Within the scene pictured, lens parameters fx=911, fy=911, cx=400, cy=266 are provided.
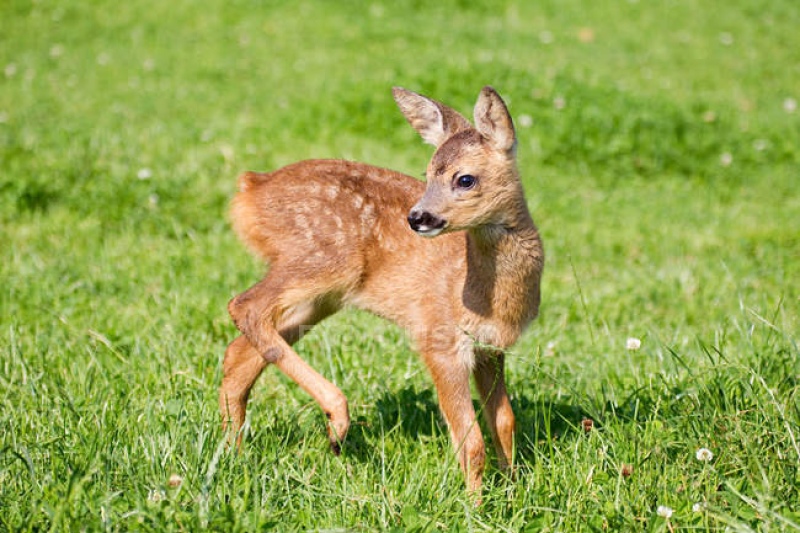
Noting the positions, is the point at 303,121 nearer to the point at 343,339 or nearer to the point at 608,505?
the point at 343,339

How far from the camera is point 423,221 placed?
3174 millimetres

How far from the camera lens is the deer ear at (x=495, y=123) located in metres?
3.35

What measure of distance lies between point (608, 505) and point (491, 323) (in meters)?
0.88

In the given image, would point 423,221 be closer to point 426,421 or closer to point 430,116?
point 430,116

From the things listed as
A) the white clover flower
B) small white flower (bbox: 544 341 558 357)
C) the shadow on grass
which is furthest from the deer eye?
the white clover flower

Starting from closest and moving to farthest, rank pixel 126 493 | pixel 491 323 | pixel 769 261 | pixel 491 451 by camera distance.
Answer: pixel 126 493, pixel 491 323, pixel 491 451, pixel 769 261

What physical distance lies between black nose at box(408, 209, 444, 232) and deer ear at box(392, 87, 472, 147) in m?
0.52

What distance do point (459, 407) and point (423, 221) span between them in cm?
77

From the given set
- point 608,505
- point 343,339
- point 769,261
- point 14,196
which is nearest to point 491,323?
point 608,505

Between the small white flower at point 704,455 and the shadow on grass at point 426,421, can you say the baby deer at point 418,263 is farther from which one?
the small white flower at point 704,455

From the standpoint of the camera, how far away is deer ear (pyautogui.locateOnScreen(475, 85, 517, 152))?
335cm

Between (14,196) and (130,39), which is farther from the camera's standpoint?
(130,39)

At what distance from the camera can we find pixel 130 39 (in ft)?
38.5

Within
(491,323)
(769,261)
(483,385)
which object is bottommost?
(769,261)
